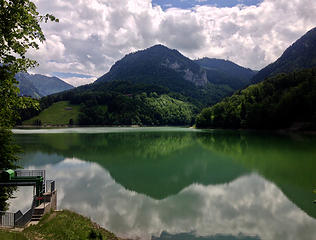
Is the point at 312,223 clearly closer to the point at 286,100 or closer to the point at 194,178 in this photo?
the point at 194,178

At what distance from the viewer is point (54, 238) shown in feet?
38.6

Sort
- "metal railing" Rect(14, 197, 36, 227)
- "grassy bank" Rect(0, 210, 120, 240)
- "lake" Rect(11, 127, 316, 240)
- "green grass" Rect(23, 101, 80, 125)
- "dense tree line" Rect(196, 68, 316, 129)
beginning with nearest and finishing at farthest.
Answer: "grassy bank" Rect(0, 210, 120, 240)
"metal railing" Rect(14, 197, 36, 227)
"lake" Rect(11, 127, 316, 240)
"dense tree line" Rect(196, 68, 316, 129)
"green grass" Rect(23, 101, 80, 125)

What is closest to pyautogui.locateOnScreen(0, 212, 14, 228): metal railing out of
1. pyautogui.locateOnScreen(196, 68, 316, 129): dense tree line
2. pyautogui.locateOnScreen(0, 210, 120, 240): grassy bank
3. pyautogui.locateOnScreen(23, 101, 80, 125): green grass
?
pyautogui.locateOnScreen(0, 210, 120, 240): grassy bank

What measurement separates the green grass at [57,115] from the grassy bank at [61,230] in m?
174

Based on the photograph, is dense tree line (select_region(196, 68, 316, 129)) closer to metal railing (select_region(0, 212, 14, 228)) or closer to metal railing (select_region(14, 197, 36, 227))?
metal railing (select_region(14, 197, 36, 227))

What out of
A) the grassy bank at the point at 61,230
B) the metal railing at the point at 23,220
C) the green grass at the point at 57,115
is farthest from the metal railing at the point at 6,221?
the green grass at the point at 57,115

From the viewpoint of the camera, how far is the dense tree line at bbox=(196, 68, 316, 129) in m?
91.4

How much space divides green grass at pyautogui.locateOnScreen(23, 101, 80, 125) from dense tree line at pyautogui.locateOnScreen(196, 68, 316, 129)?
114 meters

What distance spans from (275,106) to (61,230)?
104385 mm

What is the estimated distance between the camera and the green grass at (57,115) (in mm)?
173750

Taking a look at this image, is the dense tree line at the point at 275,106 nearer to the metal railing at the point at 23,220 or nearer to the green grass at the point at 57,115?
the metal railing at the point at 23,220

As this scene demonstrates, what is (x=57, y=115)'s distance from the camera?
7234 inches

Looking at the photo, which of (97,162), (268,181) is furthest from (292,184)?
(97,162)

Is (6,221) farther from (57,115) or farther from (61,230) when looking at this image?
(57,115)
